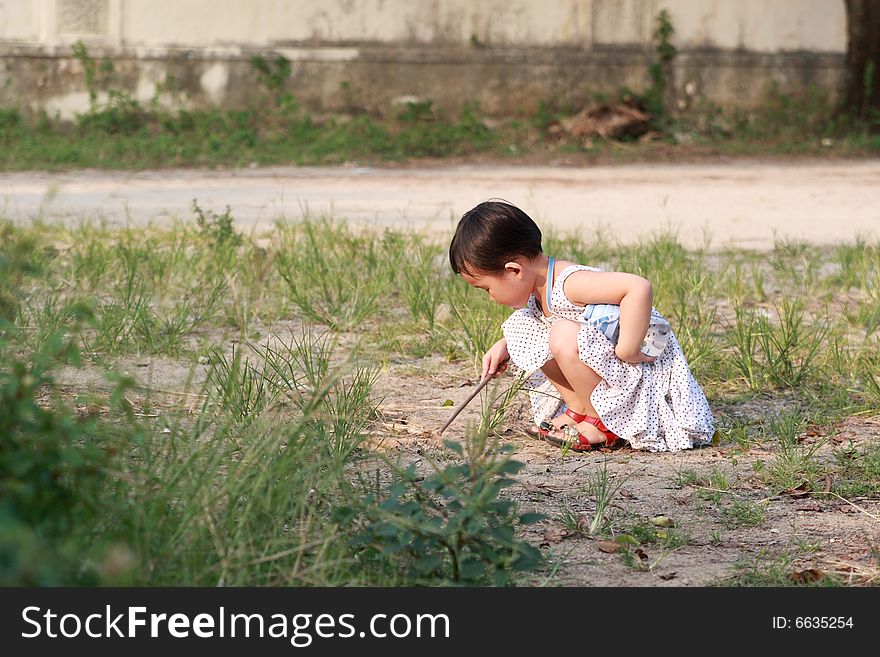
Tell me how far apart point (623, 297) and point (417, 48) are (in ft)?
37.7

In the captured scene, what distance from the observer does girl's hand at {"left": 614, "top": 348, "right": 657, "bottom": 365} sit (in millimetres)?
3441

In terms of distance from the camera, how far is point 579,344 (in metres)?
3.45

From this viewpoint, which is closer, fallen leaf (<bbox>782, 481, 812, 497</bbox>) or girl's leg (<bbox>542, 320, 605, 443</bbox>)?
fallen leaf (<bbox>782, 481, 812, 497</bbox>)

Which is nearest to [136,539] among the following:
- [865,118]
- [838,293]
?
[838,293]

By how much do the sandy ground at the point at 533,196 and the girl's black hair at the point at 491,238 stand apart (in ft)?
10.3

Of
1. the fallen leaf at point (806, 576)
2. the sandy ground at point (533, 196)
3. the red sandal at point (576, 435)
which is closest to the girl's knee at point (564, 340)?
the red sandal at point (576, 435)

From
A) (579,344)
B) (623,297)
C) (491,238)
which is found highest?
(491,238)

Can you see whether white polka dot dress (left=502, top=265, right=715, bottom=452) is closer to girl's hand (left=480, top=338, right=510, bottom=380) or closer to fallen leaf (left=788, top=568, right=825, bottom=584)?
girl's hand (left=480, top=338, right=510, bottom=380)

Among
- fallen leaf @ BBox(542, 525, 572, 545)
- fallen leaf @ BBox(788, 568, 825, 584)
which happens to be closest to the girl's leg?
fallen leaf @ BBox(542, 525, 572, 545)

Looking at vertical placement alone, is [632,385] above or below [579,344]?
below

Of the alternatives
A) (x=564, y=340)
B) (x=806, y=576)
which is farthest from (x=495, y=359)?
(x=806, y=576)

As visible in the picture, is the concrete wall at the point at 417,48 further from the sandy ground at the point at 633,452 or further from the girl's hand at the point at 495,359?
the girl's hand at the point at 495,359

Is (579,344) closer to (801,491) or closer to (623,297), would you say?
(623,297)
